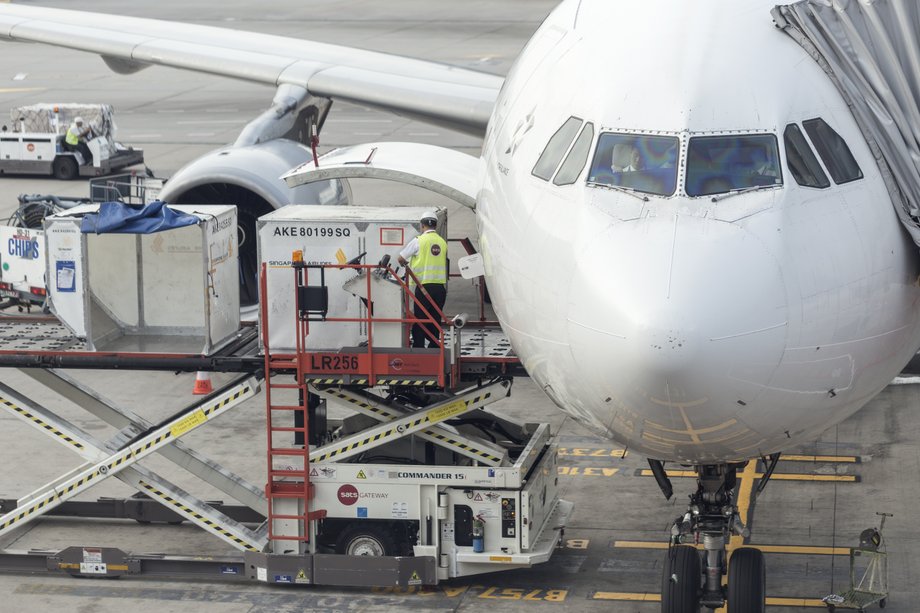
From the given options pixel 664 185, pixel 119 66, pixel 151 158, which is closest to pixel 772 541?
pixel 664 185

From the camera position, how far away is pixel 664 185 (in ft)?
31.7

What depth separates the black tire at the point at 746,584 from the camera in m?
11.8

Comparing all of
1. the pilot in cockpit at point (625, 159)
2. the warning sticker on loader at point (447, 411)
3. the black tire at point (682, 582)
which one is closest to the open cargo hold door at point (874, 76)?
the pilot in cockpit at point (625, 159)

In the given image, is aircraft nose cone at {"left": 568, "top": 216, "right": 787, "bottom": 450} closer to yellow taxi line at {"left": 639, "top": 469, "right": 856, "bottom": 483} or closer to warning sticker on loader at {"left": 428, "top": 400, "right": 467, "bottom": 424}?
warning sticker on loader at {"left": 428, "top": 400, "right": 467, "bottom": 424}

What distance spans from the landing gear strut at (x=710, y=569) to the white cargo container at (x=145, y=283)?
→ 4.86m

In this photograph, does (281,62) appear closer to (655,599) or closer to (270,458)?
(270,458)

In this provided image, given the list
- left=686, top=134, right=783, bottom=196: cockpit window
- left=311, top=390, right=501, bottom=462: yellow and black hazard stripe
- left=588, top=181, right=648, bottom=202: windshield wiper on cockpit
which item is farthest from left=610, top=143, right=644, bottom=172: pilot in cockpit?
left=311, top=390, right=501, bottom=462: yellow and black hazard stripe

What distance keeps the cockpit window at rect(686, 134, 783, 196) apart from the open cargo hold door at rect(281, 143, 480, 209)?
16.8ft

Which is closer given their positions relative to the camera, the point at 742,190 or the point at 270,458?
the point at 742,190

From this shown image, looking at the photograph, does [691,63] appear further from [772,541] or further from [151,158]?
[151,158]

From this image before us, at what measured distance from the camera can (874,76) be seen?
10406mm

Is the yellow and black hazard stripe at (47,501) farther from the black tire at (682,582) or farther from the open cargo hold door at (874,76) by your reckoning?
the open cargo hold door at (874,76)

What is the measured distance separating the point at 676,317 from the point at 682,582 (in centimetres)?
360

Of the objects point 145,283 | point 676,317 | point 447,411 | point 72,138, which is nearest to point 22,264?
point 145,283
